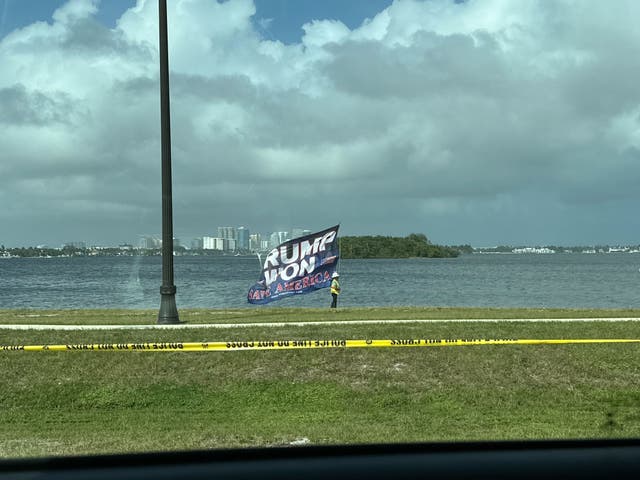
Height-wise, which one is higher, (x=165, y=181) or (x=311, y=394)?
(x=165, y=181)

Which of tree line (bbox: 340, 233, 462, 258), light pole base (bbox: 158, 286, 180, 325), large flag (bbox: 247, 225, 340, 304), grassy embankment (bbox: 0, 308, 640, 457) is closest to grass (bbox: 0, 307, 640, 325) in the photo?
light pole base (bbox: 158, 286, 180, 325)

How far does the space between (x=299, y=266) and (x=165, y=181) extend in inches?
421

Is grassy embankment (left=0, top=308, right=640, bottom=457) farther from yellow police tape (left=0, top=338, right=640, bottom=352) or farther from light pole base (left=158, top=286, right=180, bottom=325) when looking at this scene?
light pole base (left=158, top=286, right=180, bottom=325)

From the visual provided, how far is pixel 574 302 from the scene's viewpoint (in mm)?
37875

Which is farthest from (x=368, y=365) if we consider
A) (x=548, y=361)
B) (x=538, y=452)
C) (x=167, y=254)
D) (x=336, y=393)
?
(x=538, y=452)

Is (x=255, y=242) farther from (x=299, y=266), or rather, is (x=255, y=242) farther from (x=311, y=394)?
(x=311, y=394)

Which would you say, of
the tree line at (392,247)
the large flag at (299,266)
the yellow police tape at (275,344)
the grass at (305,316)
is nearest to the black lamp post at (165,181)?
the grass at (305,316)

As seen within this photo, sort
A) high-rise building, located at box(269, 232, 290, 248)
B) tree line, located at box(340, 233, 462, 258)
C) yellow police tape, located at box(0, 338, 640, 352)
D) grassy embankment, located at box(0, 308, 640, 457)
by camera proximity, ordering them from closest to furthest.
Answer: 1. grassy embankment, located at box(0, 308, 640, 457)
2. yellow police tape, located at box(0, 338, 640, 352)
3. high-rise building, located at box(269, 232, 290, 248)
4. tree line, located at box(340, 233, 462, 258)

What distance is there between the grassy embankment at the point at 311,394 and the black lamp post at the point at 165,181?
3.68 metres

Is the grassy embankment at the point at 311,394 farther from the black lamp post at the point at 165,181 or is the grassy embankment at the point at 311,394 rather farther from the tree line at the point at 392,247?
the tree line at the point at 392,247

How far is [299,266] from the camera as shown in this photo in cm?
2505

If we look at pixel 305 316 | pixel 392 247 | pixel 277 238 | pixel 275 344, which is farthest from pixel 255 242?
pixel 392 247

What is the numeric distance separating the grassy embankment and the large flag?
13745 mm

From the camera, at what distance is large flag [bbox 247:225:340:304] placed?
81.9 ft
